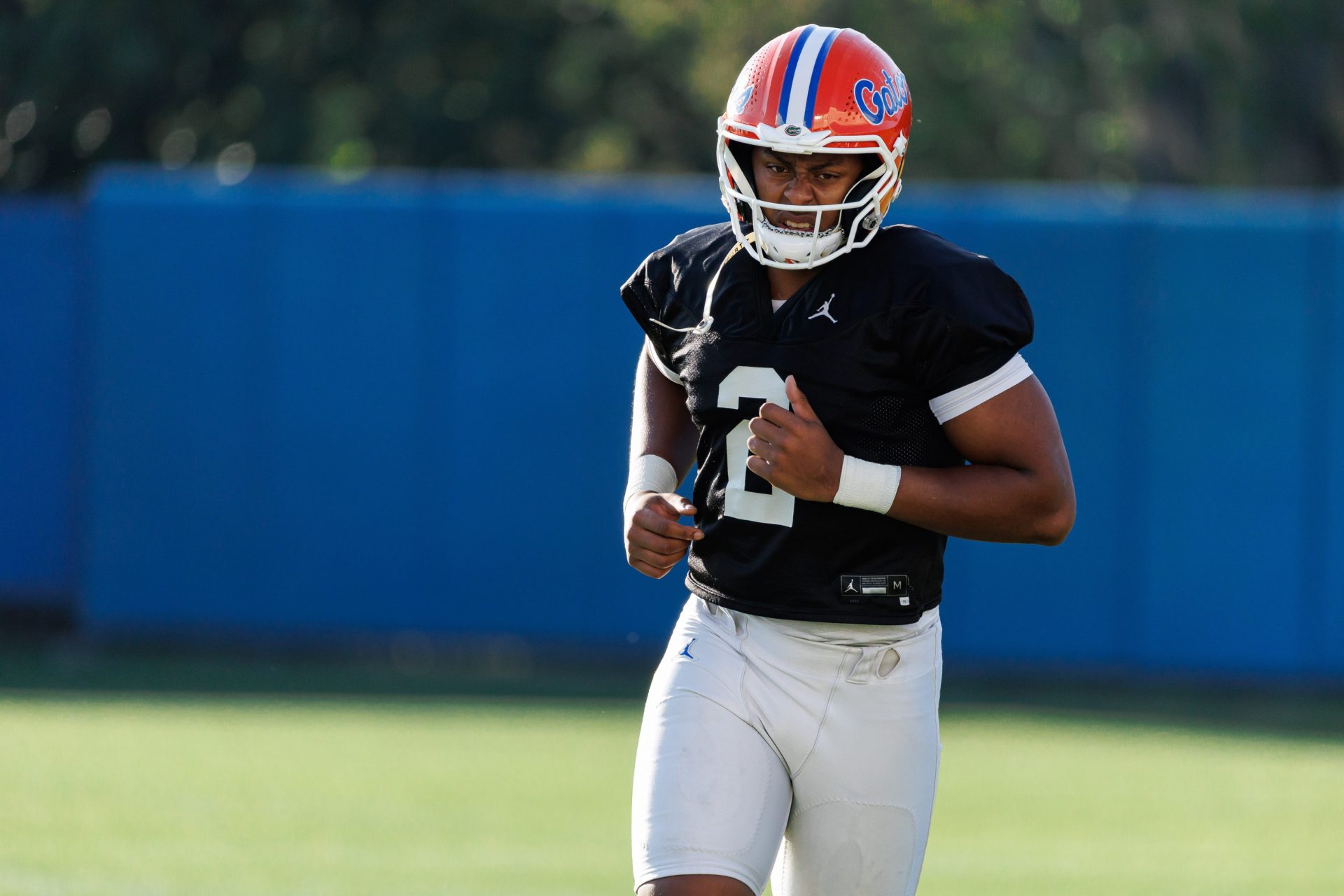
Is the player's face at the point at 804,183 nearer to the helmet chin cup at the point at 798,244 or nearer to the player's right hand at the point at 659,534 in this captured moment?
the helmet chin cup at the point at 798,244

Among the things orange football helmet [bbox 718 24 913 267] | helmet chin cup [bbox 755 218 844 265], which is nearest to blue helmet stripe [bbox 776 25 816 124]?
orange football helmet [bbox 718 24 913 267]

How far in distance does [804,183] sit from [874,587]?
0.76m

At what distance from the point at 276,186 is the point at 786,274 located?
813cm

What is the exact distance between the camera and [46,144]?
16.4 m

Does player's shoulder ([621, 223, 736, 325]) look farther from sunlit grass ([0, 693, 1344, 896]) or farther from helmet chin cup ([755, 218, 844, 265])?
sunlit grass ([0, 693, 1344, 896])

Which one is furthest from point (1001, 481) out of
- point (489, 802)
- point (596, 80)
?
point (596, 80)

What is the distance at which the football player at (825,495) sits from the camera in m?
3.28

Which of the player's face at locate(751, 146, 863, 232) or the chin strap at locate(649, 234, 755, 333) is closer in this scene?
the player's face at locate(751, 146, 863, 232)

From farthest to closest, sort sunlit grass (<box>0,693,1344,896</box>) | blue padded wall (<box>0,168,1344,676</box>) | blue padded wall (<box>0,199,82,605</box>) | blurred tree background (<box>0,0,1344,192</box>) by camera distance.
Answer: blurred tree background (<box>0,0,1344,192</box>) < blue padded wall (<box>0,199,82,605</box>) < blue padded wall (<box>0,168,1344,676</box>) < sunlit grass (<box>0,693,1344,896</box>)

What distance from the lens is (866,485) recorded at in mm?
3242

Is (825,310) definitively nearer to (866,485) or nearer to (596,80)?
(866,485)

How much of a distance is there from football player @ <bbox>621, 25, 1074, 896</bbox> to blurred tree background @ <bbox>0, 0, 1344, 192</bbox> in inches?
469

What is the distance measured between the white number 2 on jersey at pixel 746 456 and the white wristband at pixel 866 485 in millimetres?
160

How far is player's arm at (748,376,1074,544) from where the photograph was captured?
322cm
